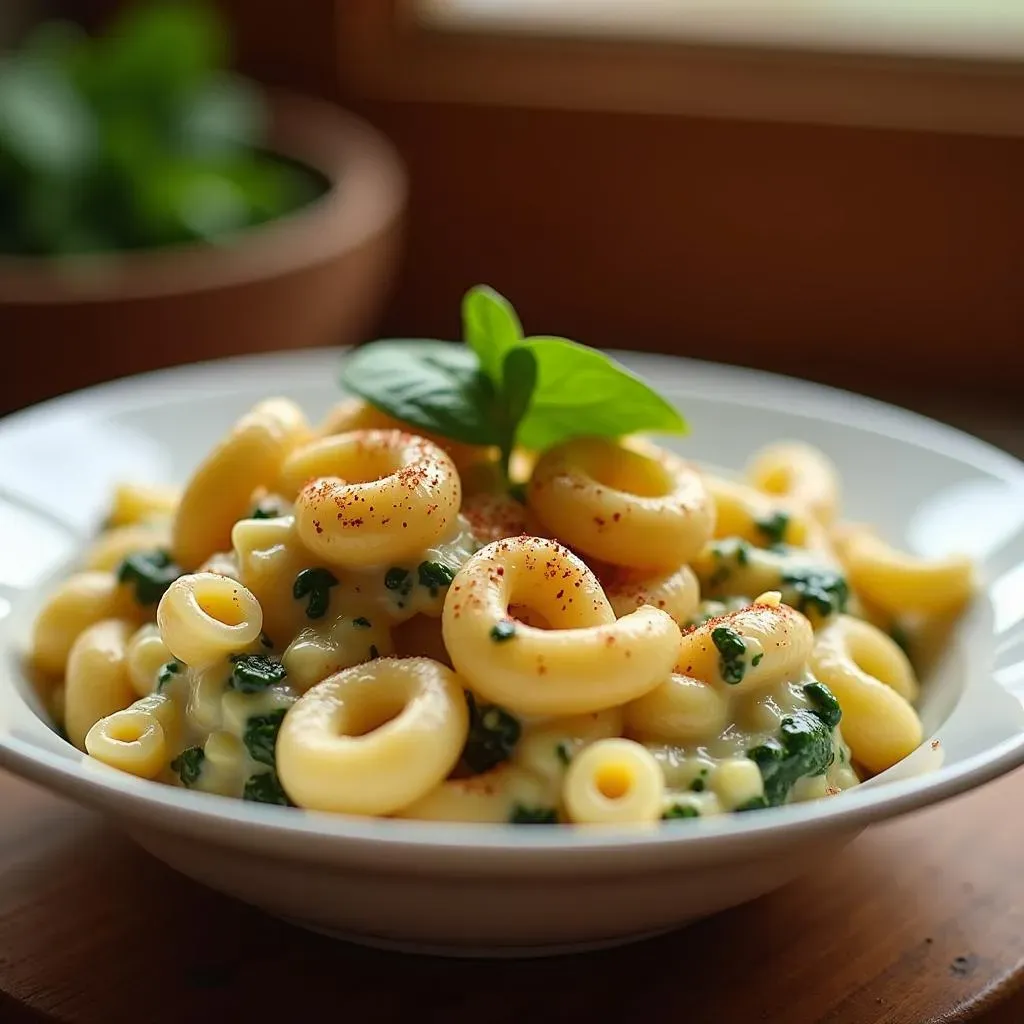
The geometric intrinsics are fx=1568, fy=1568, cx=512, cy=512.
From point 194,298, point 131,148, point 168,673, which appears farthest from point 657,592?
point 131,148

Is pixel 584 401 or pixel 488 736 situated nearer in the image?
pixel 488 736

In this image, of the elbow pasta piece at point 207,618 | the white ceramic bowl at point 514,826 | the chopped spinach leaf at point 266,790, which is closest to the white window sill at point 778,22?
the white ceramic bowl at point 514,826

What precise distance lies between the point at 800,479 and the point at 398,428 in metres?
0.46

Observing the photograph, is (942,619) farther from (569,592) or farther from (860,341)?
(860,341)

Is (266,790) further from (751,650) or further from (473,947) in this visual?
(751,650)

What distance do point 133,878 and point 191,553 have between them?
0.96 feet

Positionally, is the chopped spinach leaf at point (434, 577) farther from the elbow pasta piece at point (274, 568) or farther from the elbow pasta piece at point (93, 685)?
the elbow pasta piece at point (93, 685)

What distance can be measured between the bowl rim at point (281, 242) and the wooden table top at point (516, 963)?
100 centimetres

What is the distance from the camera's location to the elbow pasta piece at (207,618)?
1.19 m

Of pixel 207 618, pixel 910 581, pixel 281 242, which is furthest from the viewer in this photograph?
pixel 281 242

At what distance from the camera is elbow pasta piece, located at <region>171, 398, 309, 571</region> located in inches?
55.5

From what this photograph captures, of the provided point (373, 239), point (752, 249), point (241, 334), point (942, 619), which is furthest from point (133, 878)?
point (752, 249)

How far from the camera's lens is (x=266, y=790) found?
116 cm

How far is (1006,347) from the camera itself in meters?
2.72
